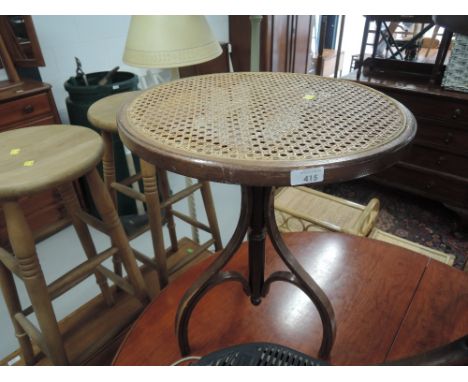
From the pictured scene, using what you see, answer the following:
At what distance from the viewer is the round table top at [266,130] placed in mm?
502

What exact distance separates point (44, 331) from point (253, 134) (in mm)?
887

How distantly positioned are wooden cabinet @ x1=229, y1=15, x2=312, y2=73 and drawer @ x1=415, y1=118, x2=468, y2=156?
57.9 inches

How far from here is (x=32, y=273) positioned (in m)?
0.91

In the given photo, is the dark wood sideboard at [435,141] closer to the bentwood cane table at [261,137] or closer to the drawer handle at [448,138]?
the drawer handle at [448,138]

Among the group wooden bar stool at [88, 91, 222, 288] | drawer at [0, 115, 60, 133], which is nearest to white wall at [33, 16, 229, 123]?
drawer at [0, 115, 60, 133]

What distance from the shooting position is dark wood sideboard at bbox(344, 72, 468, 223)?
1.97 m

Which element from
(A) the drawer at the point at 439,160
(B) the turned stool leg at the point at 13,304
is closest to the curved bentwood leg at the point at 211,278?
(B) the turned stool leg at the point at 13,304

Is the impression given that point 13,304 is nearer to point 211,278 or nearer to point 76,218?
point 76,218

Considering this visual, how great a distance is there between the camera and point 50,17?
1979 millimetres

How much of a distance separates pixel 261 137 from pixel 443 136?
1.96 m

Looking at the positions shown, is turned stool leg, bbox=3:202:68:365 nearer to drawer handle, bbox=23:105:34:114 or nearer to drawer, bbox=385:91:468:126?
drawer handle, bbox=23:105:34:114

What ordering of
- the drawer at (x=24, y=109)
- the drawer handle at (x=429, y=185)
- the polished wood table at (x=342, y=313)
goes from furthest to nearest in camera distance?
the drawer handle at (x=429, y=185)
the drawer at (x=24, y=109)
the polished wood table at (x=342, y=313)

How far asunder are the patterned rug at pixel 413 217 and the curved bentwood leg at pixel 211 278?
178 cm
